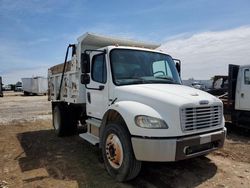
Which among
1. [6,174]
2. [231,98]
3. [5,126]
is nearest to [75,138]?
[6,174]

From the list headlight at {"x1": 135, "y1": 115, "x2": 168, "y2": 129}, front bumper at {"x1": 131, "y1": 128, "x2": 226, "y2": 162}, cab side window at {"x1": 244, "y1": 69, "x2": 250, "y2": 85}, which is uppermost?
cab side window at {"x1": 244, "y1": 69, "x2": 250, "y2": 85}

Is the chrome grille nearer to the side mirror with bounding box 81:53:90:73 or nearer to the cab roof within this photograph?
the side mirror with bounding box 81:53:90:73

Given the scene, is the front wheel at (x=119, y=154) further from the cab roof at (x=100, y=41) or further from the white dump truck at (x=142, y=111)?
the cab roof at (x=100, y=41)

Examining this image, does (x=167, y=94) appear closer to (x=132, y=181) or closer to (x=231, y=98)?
(x=132, y=181)

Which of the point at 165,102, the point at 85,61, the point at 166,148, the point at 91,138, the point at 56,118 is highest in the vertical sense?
the point at 85,61

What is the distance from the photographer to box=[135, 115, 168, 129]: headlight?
4.47 meters

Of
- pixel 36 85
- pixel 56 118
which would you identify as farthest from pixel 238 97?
pixel 36 85

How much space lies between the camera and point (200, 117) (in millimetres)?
4754

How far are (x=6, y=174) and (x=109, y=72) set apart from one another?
3059 mm

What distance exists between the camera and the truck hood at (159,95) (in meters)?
4.63

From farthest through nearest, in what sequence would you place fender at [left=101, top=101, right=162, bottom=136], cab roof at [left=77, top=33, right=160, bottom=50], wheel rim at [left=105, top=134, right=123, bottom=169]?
cab roof at [left=77, top=33, right=160, bottom=50] < wheel rim at [left=105, top=134, right=123, bottom=169] < fender at [left=101, top=101, right=162, bottom=136]

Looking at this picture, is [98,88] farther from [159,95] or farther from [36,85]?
[36,85]

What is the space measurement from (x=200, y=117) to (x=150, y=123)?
0.94 m

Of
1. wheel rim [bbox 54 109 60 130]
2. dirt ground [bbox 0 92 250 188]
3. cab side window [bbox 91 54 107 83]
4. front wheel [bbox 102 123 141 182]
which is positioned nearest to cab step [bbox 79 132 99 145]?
dirt ground [bbox 0 92 250 188]
